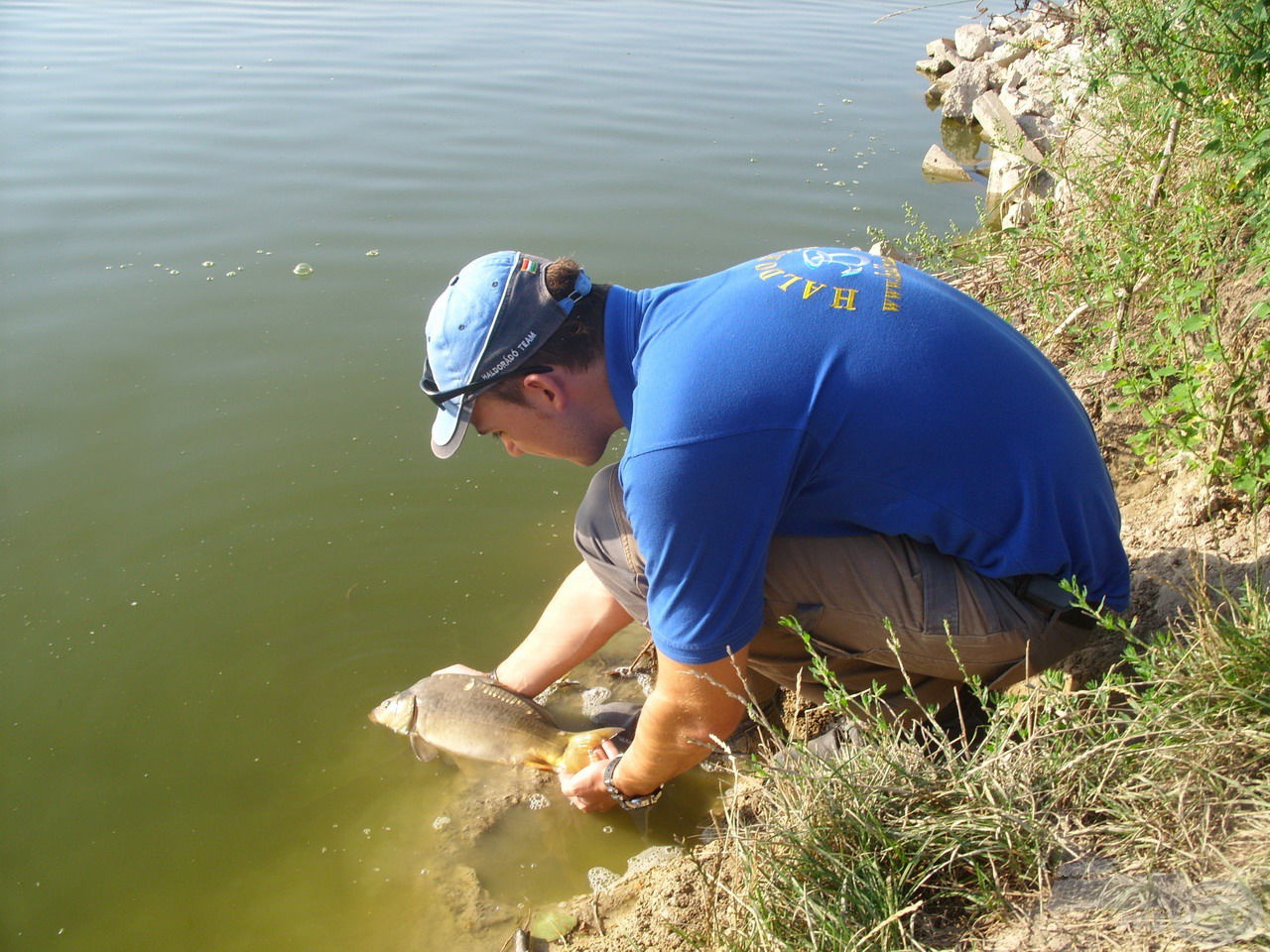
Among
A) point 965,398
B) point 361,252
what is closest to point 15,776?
point 965,398

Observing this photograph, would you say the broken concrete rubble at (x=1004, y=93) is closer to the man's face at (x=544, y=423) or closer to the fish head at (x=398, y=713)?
the man's face at (x=544, y=423)

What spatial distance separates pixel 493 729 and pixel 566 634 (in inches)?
17.2

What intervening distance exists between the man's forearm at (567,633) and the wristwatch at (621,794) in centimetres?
46

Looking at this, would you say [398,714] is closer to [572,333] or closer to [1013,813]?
[572,333]

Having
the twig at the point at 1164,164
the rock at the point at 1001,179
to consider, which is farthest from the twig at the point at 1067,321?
the rock at the point at 1001,179

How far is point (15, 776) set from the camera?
3.72 m

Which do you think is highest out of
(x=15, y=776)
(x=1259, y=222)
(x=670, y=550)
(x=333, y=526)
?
(x=1259, y=222)

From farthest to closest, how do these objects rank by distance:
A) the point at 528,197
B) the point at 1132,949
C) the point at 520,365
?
1. the point at 528,197
2. the point at 520,365
3. the point at 1132,949

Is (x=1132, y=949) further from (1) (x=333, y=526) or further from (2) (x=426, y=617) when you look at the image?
(1) (x=333, y=526)

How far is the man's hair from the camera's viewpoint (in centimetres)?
266

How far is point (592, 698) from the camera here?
13.7ft

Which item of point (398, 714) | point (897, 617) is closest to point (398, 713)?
point (398, 714)

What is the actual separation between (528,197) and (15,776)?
582cm

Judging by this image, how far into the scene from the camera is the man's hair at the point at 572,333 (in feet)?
8.73
